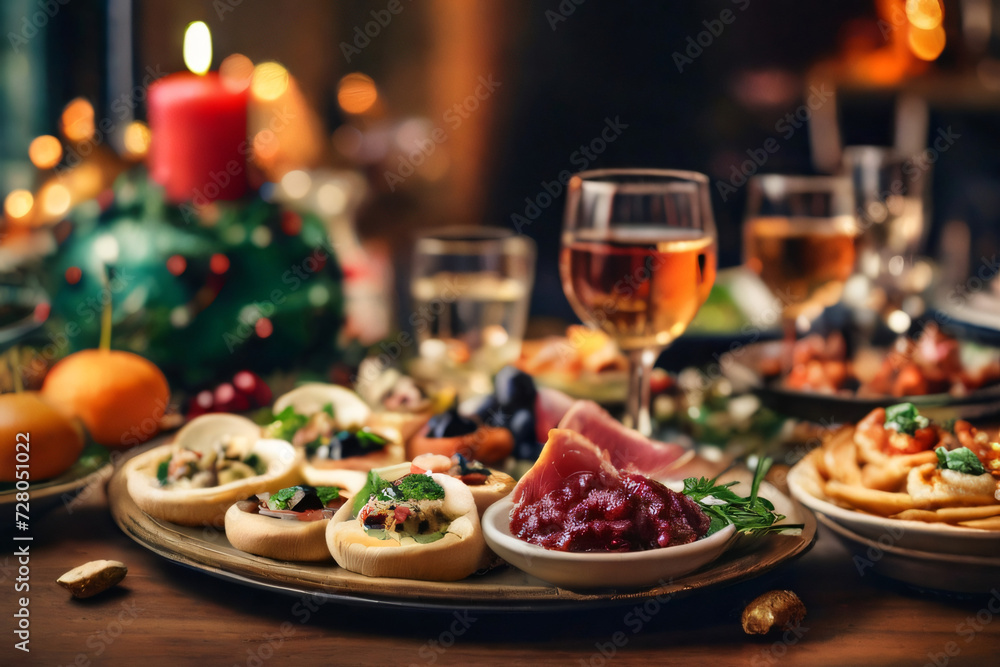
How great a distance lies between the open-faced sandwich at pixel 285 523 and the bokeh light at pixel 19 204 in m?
2.12

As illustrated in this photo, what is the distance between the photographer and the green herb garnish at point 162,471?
1.04 meters

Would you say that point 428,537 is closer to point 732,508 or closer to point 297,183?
point 732,508

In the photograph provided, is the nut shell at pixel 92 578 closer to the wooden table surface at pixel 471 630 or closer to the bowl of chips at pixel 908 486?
the wooden table surface at pixel 471 630

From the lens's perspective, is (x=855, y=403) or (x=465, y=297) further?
(x=465, y=297)

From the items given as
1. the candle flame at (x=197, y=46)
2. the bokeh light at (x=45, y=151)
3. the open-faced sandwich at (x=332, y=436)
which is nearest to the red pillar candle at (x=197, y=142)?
the candle flame at (x=197, y=46)

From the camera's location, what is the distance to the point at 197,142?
1581 millimetres

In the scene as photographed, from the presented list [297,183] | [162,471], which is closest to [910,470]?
[162,471]

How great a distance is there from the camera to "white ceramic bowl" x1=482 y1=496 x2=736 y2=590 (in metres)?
0.80

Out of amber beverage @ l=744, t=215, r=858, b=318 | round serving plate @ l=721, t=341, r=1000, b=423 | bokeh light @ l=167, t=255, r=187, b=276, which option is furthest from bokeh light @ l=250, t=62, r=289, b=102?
round serving plate @ l=721, t=341, r=1000, b=423

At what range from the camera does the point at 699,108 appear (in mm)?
3379

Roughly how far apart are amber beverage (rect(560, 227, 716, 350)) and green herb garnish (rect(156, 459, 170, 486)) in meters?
0.60

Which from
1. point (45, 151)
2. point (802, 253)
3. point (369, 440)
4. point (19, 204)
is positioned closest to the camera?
point (369, 440)

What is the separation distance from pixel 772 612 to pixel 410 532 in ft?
1.16

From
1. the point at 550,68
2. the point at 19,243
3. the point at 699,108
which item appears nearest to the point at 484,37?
the point at 550,68
